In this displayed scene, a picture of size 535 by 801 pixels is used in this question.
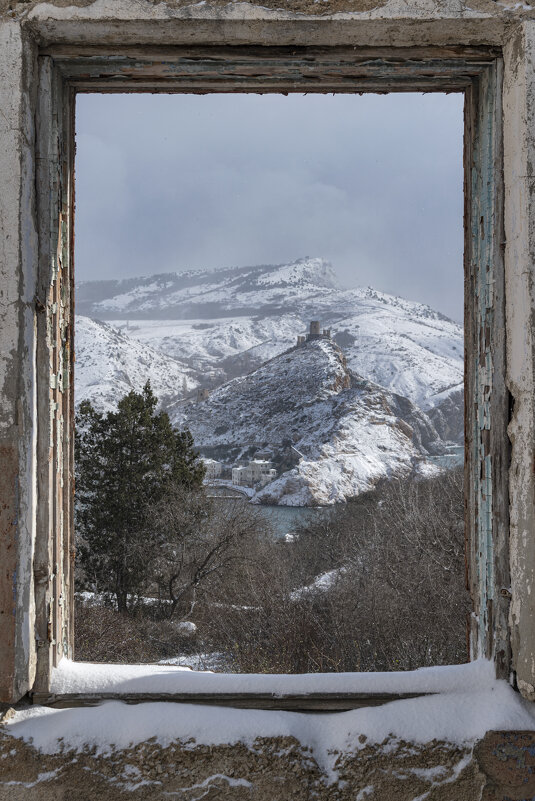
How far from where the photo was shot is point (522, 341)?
1599mm

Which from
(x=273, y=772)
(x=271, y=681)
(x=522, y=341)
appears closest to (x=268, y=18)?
(x=522, y=341)

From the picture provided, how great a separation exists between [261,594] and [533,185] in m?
18.7

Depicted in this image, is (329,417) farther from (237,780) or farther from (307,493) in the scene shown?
(237,780)

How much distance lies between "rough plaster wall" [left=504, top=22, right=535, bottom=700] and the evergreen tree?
21069mm

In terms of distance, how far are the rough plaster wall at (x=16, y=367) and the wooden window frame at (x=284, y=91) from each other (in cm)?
6

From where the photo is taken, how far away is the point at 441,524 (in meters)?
20.4

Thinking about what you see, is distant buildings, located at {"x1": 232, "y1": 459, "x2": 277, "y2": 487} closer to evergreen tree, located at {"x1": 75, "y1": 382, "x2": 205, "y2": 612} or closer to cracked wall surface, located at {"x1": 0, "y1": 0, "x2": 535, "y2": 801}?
evergreen tree, located at {"x1": 75, "y1": 382, "x2": 205, "y2": 612}

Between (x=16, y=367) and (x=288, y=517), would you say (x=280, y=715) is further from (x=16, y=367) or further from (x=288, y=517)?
(x=288, y=517)

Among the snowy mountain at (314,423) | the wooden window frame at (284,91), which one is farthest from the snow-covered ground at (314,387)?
the wooden window frame at (284,91)

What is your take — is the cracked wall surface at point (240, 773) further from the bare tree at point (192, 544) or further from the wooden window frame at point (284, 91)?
the bare tree at point (192, 544)

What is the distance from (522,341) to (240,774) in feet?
4.13

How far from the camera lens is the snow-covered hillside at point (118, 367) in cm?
6238

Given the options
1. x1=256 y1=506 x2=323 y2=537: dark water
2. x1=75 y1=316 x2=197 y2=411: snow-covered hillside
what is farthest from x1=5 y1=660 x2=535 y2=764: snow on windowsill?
x1=75 y1=316 x2=197 y2=411: snow-covered hillside

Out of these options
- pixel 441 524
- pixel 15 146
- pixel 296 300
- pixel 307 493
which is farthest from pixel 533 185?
pixel 296 300
